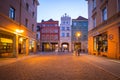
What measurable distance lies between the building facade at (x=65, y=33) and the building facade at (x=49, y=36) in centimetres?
197

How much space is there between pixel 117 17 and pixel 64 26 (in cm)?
4843

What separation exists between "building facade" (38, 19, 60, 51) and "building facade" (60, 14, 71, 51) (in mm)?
1975

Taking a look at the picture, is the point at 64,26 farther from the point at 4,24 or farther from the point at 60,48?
the point at 4,24

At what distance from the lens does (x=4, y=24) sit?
64.6 feet

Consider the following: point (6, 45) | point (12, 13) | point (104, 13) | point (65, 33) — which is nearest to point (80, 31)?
point (65, 33)

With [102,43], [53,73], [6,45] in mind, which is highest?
[102,43]

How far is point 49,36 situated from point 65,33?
21.5 feet

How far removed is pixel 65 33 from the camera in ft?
218

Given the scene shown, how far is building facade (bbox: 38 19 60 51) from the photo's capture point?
66562 millimetres

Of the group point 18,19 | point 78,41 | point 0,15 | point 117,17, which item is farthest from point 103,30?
point 78,41

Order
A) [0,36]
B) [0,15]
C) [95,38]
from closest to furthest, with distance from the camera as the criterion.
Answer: [0,15]
[0,36]
[95,38]

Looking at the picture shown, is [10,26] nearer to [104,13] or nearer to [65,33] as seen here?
[104,13]

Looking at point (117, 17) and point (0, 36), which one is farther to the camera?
point (0, 36)

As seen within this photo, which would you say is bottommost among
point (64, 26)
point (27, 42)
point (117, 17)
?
point (27, 42)
